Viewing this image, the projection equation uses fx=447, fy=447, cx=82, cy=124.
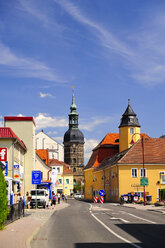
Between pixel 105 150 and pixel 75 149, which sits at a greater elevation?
pixel 75 149

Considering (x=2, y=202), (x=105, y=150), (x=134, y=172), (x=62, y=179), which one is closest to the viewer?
(x=2, y=202)

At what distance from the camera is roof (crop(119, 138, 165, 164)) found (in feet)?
229

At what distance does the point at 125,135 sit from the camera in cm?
8838

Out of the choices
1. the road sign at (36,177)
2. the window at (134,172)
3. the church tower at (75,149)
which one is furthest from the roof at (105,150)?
the church tower at (75,149)

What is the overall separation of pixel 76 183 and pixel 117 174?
388ft

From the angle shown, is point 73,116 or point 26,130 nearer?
point 26,130

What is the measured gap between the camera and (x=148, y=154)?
236ft

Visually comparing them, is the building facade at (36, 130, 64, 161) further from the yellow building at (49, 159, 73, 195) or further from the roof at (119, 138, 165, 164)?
the roof at (119, 138, 165, 164)

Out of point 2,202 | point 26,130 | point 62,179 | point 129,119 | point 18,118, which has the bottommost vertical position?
point 62,179

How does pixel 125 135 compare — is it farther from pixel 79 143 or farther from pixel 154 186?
pixel 79 143

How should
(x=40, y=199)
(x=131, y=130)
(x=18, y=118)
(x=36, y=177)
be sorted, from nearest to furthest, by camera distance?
1. (x=36, y=177)
2. (x=40, y=199)
3. (x=18, y=118)
4. (x=131, y=130)

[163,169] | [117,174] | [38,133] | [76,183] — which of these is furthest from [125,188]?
[76,183]

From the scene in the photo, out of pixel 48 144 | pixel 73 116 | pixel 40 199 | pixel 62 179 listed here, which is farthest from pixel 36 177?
pixel 73 116

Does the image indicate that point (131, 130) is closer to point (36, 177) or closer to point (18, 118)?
point (18, 118)
